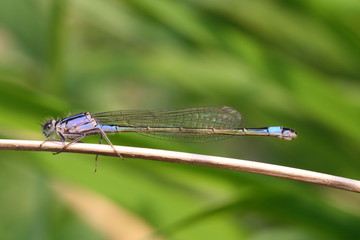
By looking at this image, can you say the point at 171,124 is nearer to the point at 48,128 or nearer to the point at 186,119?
the point at 186,119

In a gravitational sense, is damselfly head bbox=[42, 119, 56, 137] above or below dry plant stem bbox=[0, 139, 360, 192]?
above

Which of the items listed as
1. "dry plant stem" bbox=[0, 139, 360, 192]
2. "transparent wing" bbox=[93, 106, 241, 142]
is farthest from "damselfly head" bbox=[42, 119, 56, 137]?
"dry plant stem" bbox=[0, 139, 360, 192]

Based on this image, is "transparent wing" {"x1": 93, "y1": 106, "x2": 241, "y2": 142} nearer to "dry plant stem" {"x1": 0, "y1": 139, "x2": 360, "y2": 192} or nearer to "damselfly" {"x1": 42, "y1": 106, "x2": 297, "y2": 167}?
"damselfly" {"x1": 42, "y1": 106, "x2": 297, "y2": 167}

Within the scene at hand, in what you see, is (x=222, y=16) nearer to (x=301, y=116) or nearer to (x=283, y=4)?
(x=283, y=4)

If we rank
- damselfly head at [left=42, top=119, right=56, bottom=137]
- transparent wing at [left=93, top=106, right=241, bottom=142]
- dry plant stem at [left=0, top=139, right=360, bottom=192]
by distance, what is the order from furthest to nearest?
transparent wing at [left=93, top=106, right=241, bottom=142] → damselfly head at [left=42, top=119, right=56, bottom=137] → dry plant stem at [left=0, top=139, right=360, bottom=192]

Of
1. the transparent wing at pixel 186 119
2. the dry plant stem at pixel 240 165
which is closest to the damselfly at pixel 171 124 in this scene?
the transparent wing at pixel 186 119

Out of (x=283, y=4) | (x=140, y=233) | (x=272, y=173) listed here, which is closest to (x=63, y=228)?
(x=140, y=233)

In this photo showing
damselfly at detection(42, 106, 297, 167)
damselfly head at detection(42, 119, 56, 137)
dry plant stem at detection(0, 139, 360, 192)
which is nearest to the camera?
dry plant stem at detection(0, 139, 360, 192)

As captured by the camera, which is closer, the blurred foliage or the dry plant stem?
the dry plant stem
